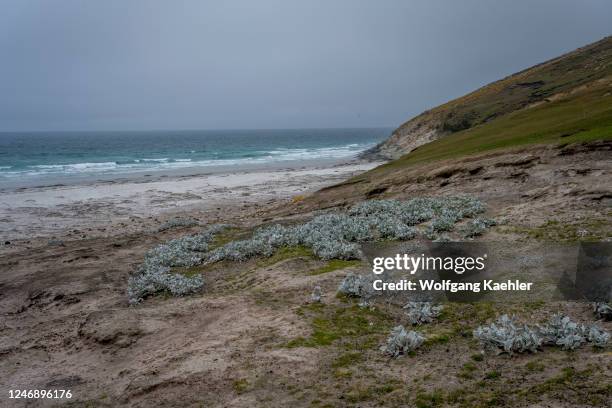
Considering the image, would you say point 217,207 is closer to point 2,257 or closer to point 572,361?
point 2,257

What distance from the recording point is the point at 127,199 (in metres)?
38.5

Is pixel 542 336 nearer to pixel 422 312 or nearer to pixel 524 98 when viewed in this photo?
pixel 422 312

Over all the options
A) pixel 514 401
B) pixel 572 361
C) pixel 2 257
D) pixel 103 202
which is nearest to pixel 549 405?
pixel 514 401

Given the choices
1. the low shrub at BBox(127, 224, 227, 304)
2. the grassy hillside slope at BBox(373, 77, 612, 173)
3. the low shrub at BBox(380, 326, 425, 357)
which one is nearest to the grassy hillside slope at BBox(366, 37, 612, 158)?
the grassy hillside slope at BBox(373, 77, 612, 173)

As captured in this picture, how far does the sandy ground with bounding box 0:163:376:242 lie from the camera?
28266 mm

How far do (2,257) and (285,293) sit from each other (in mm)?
15725

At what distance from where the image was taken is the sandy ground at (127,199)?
92.7 ft

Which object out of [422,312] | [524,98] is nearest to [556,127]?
[422,312]

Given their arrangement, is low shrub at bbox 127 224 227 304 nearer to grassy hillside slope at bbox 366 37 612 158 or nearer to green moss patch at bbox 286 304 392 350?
green moss patch at bbox 286 304 392 350

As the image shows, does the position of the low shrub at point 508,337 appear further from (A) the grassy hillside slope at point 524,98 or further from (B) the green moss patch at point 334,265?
(A) the grassy hillside slope at point 524,98

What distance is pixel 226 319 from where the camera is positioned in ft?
27.9

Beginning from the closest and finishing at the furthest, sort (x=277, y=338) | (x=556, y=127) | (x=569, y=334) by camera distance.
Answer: (x=569, y=334)
(x=277, y=338)
(x=556, y=127)

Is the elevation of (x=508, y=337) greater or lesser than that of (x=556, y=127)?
lesser

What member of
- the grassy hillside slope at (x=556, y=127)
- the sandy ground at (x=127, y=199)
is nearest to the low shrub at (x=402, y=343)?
the grassy hillside slope at (x=556, y=127)
